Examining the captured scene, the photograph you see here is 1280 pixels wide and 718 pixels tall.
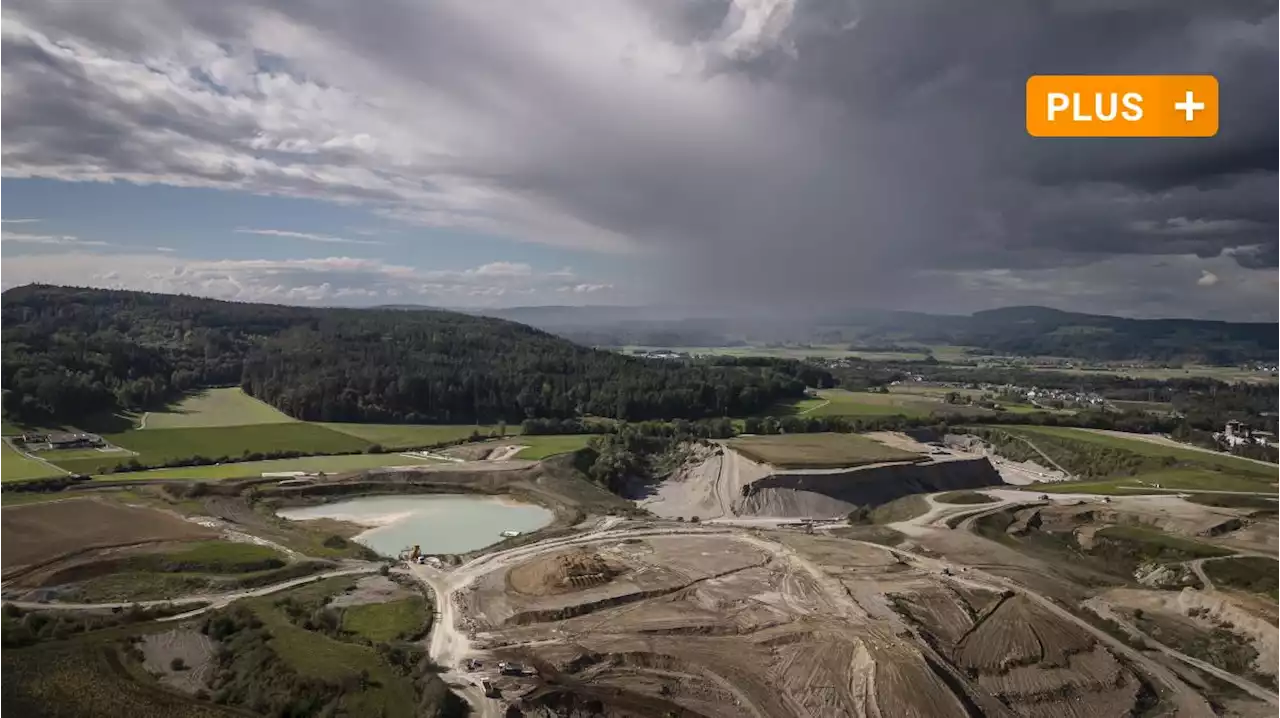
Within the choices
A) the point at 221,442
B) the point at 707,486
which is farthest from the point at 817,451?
the point at 221,442

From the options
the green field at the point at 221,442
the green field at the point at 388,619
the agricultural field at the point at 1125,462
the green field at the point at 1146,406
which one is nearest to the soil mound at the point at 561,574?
the green field at the point at 388,619

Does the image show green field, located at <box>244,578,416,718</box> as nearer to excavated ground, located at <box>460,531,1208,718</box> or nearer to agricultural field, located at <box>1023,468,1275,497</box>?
excavated ground, located at <box>460,531,1208,718</box>

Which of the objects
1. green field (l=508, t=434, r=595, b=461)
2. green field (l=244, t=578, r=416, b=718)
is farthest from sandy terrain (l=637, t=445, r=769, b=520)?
green field (l=244, t=578, r=416, b=718)

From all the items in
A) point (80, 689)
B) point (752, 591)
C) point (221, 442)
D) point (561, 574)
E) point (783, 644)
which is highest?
point (221, 442)

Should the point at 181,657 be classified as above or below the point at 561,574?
below

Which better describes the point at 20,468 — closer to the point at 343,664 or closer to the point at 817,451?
the point at 343,664

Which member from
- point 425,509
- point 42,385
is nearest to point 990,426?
point 425,509
